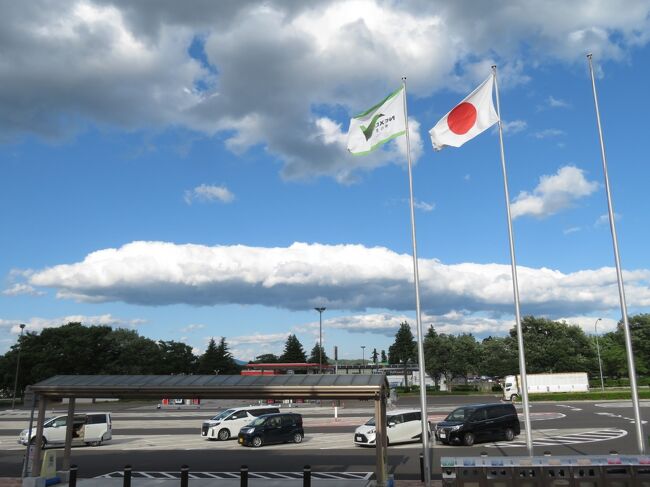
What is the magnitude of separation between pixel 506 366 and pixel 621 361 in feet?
80.5

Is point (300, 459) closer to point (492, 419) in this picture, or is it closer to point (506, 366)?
point (492, 419)

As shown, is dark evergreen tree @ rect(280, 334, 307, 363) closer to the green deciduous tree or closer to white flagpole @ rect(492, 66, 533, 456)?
the green deciduous tree

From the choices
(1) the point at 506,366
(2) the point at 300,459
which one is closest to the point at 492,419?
(2) the point at 300,459

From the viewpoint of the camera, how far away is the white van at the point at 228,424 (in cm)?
2891

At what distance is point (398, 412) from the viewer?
26.5 m

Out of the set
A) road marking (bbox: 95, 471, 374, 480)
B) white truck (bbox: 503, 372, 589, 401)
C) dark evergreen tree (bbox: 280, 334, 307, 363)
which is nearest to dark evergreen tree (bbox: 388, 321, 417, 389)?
dark evergreen tree (bbox: 280, 334, 307, 363)

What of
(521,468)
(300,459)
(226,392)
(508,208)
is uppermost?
(508,208)

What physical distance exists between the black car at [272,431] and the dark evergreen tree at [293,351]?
9083 centimetres

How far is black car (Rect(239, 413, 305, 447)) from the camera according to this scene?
86.1 feet

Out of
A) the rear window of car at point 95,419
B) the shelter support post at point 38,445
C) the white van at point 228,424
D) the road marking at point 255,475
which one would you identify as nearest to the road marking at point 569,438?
the road marking at point 255,475

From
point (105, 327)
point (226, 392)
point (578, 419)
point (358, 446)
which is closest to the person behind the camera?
point (226, 392)

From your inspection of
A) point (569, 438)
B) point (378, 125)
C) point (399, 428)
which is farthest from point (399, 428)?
point (378, 125)

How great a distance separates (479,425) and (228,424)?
13437 mm

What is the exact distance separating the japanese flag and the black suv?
1435 cm
